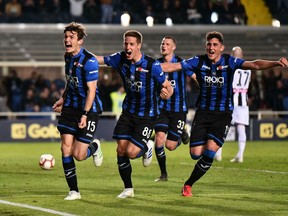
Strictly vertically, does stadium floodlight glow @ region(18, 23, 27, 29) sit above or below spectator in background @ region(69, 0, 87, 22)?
below

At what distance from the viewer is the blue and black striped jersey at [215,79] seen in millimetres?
12914

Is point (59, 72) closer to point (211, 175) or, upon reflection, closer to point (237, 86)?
point (237, 86)

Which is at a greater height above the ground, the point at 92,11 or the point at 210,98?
the point at 92,11

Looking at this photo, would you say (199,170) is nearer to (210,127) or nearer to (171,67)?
(210,127)

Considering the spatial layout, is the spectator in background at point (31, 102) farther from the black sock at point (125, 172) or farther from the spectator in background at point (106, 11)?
the black sock at point (125, 172)

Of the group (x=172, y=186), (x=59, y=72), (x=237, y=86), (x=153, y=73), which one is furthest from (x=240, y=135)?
(x=59, y=72)

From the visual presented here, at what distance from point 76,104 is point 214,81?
6.20 feet

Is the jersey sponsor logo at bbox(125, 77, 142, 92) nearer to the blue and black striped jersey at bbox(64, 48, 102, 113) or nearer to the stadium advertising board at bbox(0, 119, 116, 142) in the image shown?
the blue and black striped jersey at bbox(64, 48, 102, 113)

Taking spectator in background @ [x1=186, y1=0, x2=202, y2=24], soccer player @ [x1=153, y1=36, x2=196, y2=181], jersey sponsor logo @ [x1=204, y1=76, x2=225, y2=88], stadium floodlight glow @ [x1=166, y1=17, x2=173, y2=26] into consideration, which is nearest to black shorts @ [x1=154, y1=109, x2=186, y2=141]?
soccer player @ [x1=153, y1=36, x2=196, y2=181]

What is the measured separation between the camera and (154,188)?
1388cm

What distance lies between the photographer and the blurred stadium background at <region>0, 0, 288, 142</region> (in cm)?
2983

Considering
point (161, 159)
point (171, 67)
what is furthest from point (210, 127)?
point (161, 159)

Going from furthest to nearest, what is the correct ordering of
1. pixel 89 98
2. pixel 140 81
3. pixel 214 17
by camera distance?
pixel 214 17
pixel 140 81
pixel 89 98

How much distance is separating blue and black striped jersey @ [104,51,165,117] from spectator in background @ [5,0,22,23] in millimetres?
19752
